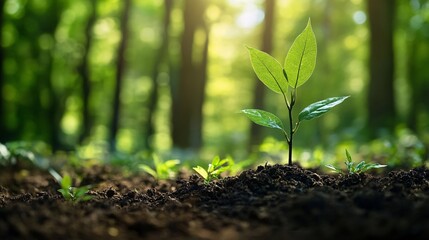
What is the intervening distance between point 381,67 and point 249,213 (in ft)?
39.7

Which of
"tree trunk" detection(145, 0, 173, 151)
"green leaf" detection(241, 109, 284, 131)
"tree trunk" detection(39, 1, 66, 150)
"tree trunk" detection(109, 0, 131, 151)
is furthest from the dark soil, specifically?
"tree trunk" detection(39, 1, 66, 150)

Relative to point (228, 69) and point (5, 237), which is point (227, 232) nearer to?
point (5, 237)

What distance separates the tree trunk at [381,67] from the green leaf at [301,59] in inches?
397

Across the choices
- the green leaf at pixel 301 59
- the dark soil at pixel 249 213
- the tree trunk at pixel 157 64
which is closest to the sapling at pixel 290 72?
the green leaf at pixel 301 59

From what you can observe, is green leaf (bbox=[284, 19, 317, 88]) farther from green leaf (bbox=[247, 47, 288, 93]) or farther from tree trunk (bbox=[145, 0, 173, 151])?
tree trunk (bbox=[145, 0, 173, 151])

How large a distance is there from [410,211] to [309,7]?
24934 mm

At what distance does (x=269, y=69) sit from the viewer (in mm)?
3352

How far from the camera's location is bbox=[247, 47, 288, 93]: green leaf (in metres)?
3.32

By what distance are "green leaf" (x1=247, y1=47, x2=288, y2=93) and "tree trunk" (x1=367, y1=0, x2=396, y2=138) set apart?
33.1 feet

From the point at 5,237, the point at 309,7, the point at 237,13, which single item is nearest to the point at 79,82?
the point at 237,13

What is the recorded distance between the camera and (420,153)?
590 cm

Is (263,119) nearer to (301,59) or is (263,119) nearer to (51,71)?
(301,59)

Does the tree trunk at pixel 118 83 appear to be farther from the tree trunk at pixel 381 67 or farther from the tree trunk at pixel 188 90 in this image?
the tree trunk at pixel 381 67

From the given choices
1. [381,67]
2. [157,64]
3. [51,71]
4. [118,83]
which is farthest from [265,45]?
[51,71]
